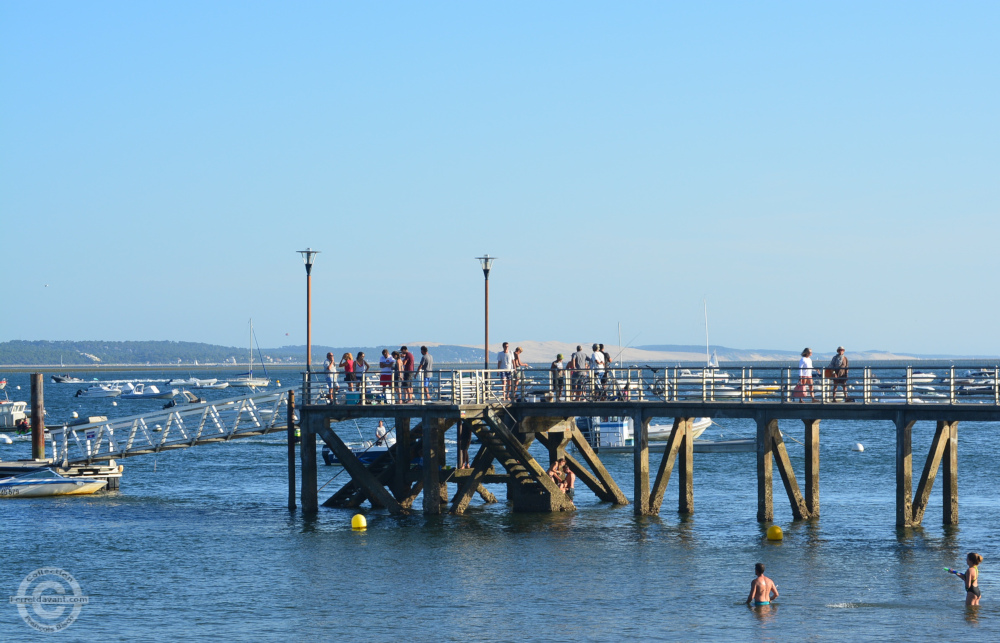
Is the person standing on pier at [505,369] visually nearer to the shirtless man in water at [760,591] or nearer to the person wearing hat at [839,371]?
the person wearing hat at [839,371]

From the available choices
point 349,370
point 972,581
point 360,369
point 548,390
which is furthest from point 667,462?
point 972,581

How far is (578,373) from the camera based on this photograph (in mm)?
34094

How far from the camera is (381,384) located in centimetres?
3369

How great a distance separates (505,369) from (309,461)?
6193 millimetres

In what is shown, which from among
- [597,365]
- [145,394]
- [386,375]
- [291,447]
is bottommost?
[145,394]

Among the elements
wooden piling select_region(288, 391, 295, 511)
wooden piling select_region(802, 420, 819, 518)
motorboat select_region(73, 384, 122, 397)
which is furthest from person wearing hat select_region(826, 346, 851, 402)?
motorboat select_region(73, 384, 122, 397)

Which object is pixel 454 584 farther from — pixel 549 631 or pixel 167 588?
pixel 167 588

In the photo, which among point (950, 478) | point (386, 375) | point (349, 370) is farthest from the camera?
point (349, 370)

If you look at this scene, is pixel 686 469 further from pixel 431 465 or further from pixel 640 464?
pixel 431 465

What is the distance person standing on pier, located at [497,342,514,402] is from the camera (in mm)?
34178

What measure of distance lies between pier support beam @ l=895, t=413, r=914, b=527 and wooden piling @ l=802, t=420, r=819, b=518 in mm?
2233

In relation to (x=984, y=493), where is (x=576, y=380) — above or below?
above

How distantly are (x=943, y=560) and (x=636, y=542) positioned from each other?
6954 mm

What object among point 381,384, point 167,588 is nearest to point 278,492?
point 381,384
